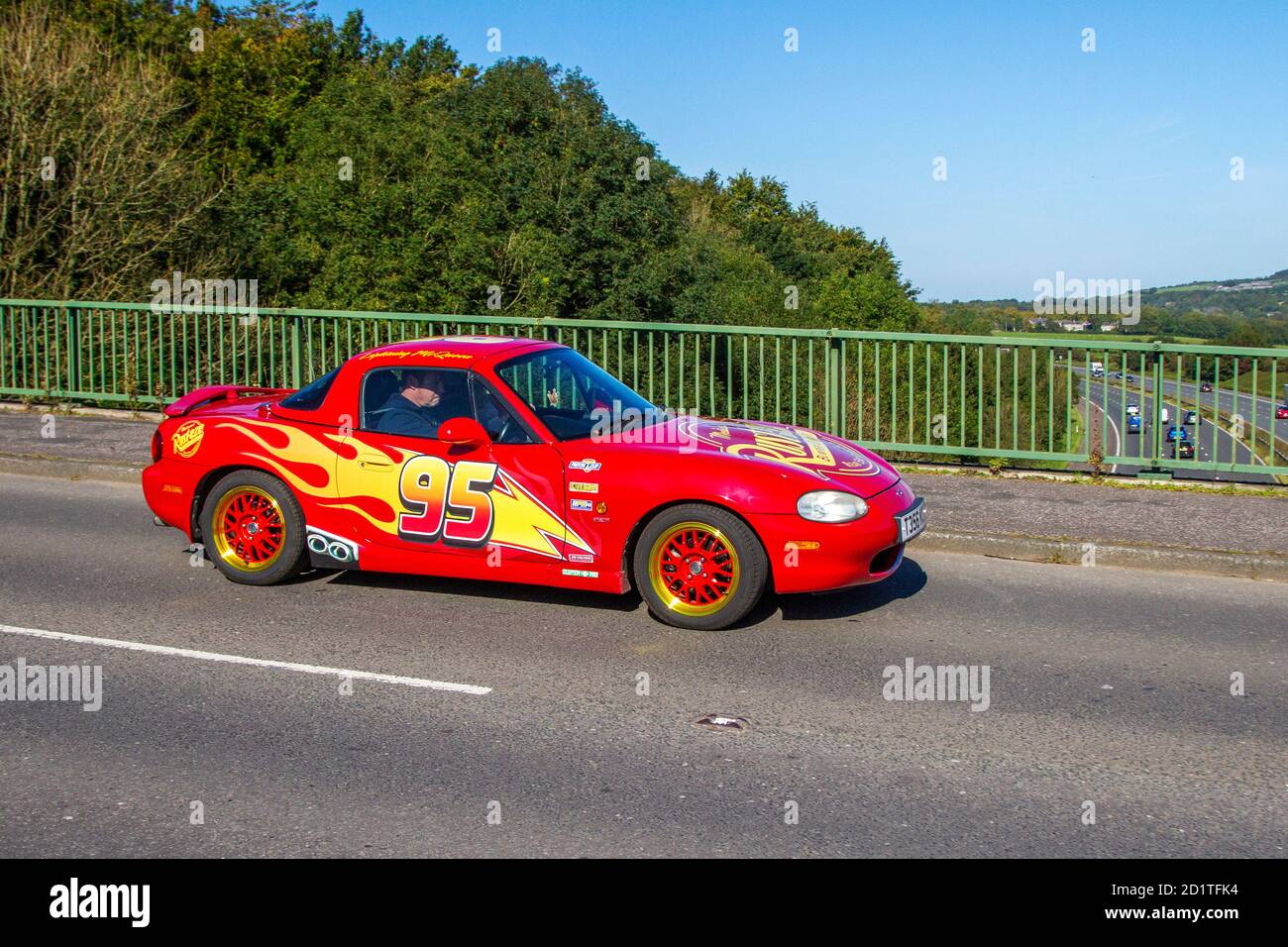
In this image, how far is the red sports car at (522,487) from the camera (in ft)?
A: 23.5

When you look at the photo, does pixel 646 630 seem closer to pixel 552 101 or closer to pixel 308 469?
pixel 308 469

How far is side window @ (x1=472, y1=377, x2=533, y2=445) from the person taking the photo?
7609 mm

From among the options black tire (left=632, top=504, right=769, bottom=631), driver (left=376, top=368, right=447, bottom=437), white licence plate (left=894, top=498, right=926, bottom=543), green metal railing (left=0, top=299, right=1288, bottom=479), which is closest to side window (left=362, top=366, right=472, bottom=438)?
driver (left=376, top=368, right=447, bottom=437)

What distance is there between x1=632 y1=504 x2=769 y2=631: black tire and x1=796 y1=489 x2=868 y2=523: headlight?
1.09 feet

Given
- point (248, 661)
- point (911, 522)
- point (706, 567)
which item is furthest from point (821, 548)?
point (248, 661)

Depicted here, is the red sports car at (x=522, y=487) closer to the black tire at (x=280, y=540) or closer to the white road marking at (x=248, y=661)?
the black tire at (x=280, y=540)

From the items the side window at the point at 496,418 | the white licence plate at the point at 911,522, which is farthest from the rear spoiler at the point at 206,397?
the white licence plate at the point at 911,522

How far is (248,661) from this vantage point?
6742mm
